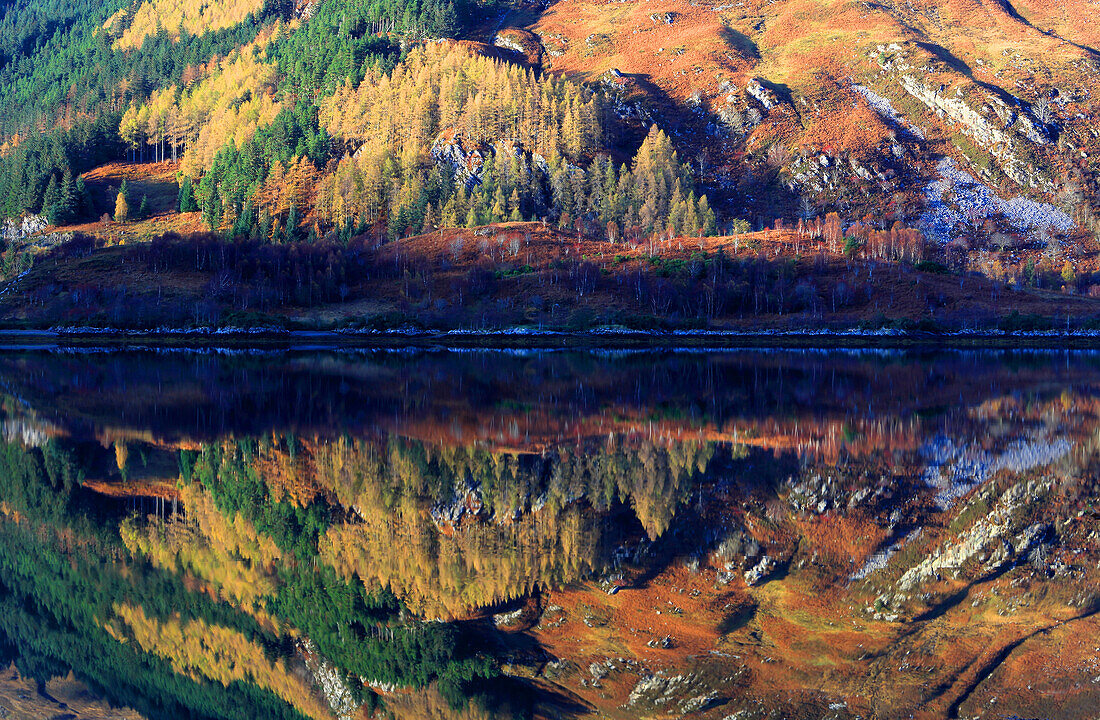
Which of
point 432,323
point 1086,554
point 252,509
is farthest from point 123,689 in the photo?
point 432,323

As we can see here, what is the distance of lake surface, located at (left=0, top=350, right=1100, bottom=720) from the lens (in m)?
8.84

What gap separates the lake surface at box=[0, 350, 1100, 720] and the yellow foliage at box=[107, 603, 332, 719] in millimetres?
32

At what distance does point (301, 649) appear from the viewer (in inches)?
370

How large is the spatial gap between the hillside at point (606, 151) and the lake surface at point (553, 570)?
179 feet

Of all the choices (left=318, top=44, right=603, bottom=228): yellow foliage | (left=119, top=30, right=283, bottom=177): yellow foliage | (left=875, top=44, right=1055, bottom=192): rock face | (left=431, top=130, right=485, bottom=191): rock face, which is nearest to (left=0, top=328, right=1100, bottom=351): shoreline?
(left=318, top=44, right=603, bottom=228): yellow foliage

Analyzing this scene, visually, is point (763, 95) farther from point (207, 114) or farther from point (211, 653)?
point (211, 653)

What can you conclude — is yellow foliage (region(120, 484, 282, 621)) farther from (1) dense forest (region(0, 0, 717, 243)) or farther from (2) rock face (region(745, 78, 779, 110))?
(2) rock face (region(745, 78, 779, 110))

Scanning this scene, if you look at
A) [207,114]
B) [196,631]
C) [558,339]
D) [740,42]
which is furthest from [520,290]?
[740,42]

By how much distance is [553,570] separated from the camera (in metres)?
11.2

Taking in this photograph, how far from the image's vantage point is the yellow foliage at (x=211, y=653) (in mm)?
9008

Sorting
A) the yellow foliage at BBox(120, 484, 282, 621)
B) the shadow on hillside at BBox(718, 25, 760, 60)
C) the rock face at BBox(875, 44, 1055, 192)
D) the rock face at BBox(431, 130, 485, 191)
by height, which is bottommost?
the yellow foliage at BBox(120, 484, 282, 621)

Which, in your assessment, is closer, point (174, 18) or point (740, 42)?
point (740, 42)

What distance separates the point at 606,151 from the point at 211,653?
333 ft

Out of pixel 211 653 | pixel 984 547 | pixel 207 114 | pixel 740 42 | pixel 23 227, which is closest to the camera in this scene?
pixel 211 653
